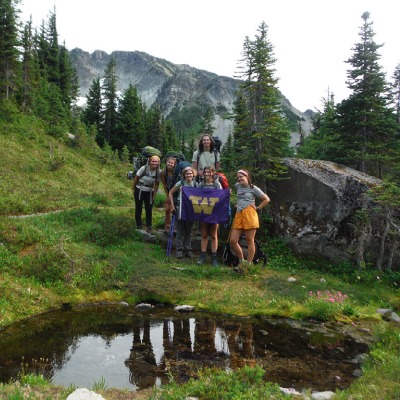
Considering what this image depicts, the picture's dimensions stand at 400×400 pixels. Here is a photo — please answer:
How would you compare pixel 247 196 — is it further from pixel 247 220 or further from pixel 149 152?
pixel 149 152

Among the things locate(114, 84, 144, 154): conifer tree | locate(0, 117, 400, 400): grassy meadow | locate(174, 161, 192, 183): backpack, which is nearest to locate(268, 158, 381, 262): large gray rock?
locate(0, 117, 400, 400): grassy meadow

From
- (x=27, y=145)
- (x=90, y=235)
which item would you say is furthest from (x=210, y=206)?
(x=27, y=145)

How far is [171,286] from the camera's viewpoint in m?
8.32

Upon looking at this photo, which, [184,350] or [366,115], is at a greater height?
[366,115]

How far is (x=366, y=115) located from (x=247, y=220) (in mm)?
16004

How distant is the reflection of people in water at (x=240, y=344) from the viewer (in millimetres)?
5191

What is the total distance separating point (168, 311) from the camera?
7.36m

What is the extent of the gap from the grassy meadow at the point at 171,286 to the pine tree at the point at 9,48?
24251 mm

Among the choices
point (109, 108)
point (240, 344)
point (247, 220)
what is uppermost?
point (109, 108)

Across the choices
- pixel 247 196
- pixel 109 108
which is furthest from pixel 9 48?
pixel 247 196

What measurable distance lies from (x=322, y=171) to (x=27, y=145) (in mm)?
23543

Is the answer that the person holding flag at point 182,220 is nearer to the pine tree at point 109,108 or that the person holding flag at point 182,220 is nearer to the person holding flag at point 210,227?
the person holding flag at point 210,227

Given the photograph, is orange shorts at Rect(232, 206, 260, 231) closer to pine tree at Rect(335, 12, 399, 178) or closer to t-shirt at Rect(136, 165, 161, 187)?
t-shirt at Rect(136, 165, 161, 187)

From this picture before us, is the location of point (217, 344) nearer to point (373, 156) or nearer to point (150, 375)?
point (150, 375)
